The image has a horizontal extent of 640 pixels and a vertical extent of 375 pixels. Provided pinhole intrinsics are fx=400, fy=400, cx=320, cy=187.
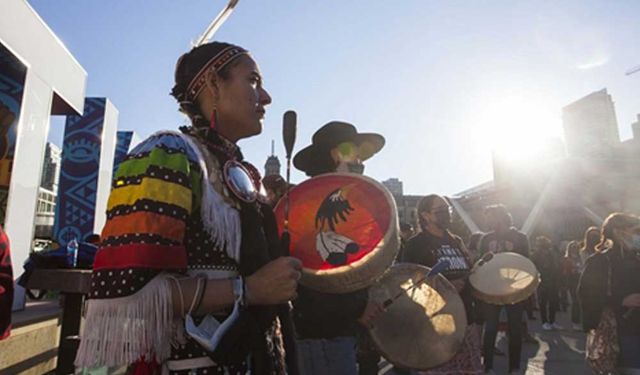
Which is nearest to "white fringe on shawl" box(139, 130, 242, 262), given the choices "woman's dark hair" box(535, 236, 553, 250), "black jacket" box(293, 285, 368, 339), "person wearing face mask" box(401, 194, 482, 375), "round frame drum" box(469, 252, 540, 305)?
"black jacket" box(293, 285, 368, 339)

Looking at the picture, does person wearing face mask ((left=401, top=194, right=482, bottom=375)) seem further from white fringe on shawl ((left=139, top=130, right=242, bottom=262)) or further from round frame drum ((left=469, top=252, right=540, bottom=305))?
white fringe on shawl ((left=139, top=130, right=242, bottom=262))

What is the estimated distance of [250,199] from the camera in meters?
1.49

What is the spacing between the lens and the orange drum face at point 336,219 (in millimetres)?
2238

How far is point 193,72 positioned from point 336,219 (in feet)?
3.95

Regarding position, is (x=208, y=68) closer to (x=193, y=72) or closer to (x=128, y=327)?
(x=193, y=72)

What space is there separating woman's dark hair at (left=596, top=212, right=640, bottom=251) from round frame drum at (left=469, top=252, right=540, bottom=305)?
2.81 ft

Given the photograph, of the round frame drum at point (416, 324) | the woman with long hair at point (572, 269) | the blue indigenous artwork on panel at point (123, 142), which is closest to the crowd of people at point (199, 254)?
the round frame drum at point (416, 324)

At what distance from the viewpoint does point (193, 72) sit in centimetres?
161

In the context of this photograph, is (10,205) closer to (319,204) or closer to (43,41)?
(43,41)

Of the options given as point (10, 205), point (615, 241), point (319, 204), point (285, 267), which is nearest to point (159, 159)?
point (285, 267)

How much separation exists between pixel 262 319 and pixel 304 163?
2.20m

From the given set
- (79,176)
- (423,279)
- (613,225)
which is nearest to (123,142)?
(79,176)

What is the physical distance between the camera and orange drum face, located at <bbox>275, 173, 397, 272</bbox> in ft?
7.34

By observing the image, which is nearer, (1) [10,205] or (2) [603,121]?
(1) [10,205]
